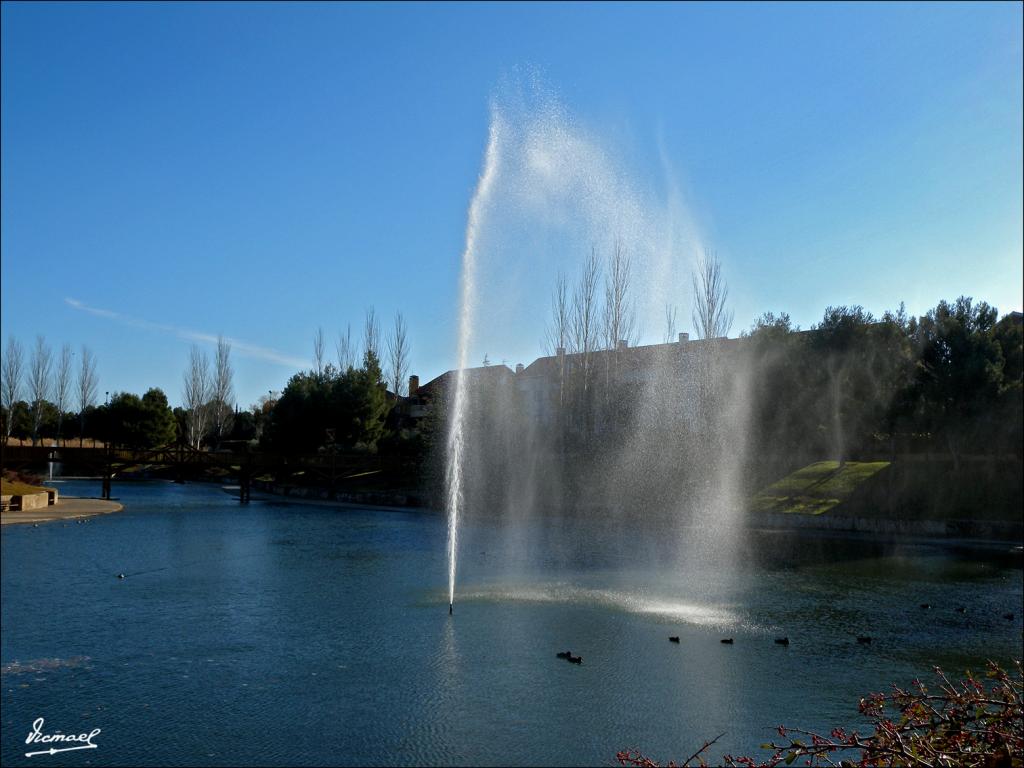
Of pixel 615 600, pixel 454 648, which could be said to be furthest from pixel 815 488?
pixel 454 648

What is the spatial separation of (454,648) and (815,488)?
92.9 feet

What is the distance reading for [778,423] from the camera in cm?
3694

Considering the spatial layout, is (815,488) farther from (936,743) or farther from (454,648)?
(936,743)

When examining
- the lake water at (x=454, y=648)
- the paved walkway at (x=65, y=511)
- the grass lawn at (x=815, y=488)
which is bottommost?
the lake water at (x=454, y=648)

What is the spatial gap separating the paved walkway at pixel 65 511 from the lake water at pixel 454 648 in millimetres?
7700

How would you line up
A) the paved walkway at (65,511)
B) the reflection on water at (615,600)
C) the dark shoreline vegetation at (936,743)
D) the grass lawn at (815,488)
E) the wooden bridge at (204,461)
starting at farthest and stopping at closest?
the wooden bridge at (204,461)
the grass lawn at (815,488)
the paved walkway at (65,511)
the reflection on water at (615,600)
the dark shoreline vegetation at (936,743)

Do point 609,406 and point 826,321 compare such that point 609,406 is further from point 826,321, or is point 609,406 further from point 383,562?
point 383,562

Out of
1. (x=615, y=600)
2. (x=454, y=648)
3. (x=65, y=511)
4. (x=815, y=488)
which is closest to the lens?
(x=454, y=648)

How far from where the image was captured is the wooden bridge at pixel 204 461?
→ 44.4m

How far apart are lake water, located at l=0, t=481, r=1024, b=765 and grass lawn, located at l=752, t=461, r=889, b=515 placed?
9.52 m

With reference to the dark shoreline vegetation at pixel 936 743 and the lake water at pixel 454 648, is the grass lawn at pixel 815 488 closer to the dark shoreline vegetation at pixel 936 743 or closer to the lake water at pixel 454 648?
the lake water at pixel 454 648

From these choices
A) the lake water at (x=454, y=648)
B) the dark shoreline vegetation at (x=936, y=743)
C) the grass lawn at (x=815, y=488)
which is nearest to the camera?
the dark shoreline vegetation at (x=936, y=743)

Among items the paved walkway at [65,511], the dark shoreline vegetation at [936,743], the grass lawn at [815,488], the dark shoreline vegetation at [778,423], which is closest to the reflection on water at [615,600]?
the dark shoreline vegetation at [778,423]

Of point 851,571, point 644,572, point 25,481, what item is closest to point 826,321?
point 851,571
